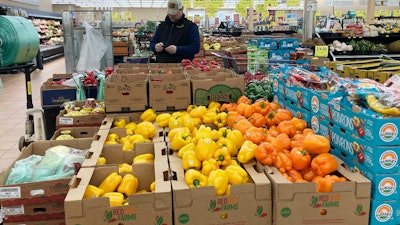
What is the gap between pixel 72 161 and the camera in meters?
2.60

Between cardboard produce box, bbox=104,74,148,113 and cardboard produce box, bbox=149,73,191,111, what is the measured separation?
69mm

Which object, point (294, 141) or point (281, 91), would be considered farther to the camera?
point (281, 91)

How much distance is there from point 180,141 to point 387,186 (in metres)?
1.16

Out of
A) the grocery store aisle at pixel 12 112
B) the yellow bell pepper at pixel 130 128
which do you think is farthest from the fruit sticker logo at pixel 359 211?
the grocery store aisle at pixel 12 112

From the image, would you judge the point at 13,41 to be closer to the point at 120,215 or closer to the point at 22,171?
the point at 22,171

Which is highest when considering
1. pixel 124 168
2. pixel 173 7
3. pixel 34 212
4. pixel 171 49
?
pixel 173 7

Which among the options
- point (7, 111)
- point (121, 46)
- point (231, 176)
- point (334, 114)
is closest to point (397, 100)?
point (334, 114)

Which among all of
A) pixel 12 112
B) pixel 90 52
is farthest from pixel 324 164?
pixel 90 52

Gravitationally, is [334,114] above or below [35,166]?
above

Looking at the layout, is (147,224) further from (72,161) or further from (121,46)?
(121,46)

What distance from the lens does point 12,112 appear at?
7.67m

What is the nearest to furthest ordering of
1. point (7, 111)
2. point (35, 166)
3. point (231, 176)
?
point (231, 176) → point (35, 166) → point (7, 111)

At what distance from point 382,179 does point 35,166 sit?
78.8 inches

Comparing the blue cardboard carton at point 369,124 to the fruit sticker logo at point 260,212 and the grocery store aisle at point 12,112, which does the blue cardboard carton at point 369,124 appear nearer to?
the fruit sticker logo at point 260,212
